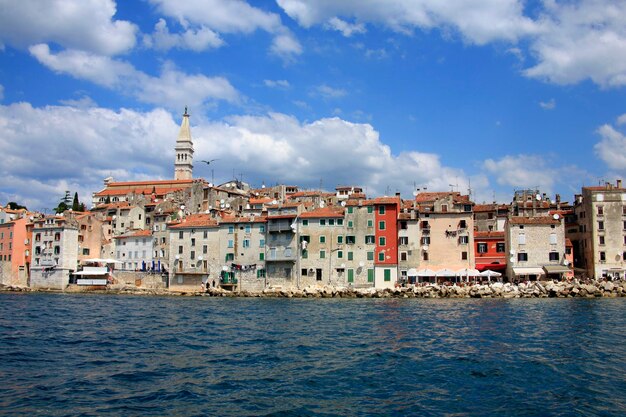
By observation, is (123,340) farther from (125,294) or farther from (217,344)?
(125,294)

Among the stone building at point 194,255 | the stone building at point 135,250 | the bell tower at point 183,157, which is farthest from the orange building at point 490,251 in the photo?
the bell tower at point 183,157

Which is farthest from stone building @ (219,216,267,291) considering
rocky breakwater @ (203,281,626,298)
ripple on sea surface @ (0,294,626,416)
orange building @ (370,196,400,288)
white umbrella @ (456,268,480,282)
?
ripple on sea surface @ (0,294,626,416)

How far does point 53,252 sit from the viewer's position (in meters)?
73.3

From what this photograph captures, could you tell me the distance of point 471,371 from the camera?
63.0ft

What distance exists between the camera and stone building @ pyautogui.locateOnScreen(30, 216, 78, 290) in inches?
2862

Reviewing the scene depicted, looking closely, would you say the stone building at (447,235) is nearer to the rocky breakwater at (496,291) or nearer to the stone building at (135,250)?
the rocky breakwater at (496,291)

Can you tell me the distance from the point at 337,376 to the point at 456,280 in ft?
146

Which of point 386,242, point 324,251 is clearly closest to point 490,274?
point 386,242

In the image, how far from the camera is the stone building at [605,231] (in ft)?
196

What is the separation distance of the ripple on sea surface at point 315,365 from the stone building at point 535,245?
24.7 metres

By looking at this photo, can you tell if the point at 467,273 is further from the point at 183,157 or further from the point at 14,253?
the point at 183,157

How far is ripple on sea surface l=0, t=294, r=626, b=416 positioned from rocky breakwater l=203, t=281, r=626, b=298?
1822 centimetres

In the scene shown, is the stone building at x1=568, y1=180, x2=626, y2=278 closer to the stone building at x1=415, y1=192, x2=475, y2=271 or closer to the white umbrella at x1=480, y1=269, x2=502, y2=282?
the white umbrella at x1=480, y1=269, x2=502, y2=282

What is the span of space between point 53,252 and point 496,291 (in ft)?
184
